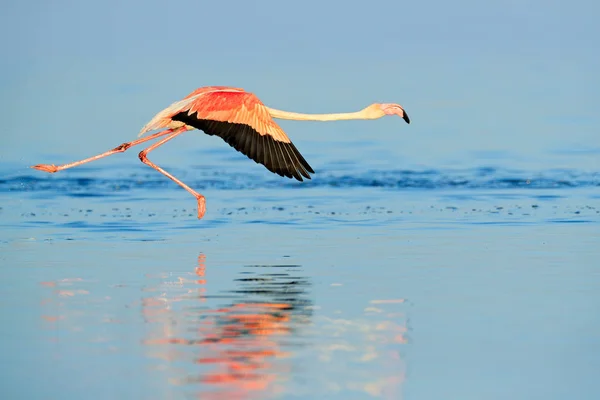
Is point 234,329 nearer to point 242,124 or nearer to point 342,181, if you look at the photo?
point 242,124

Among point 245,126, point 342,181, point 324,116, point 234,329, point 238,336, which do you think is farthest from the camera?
point 342,181

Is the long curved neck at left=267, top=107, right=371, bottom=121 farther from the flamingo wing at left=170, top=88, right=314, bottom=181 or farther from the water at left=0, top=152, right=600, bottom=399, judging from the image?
the water at left=0, top=152, right=600, bottom=399

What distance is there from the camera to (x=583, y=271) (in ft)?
38.7

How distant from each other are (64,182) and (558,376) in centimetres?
1421

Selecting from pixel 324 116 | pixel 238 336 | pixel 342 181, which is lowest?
pixel 238 336

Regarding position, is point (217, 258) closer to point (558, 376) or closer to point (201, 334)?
point (201, 334)

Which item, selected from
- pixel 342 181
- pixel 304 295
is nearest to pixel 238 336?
pixel 304 295

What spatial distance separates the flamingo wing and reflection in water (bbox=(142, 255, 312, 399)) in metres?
1.36

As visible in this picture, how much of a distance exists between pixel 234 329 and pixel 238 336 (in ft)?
0.76

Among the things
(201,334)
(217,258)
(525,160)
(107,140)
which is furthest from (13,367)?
(107,140)

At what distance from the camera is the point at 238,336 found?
9.00m

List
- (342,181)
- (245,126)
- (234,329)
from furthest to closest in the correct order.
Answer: (342,181) → (245,126) → (234,329)

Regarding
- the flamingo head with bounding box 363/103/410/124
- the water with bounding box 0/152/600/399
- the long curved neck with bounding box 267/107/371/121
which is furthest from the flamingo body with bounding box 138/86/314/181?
the flamingo head with bounding box 363/103/410/124

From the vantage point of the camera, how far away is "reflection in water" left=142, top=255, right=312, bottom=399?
788 centimetres
